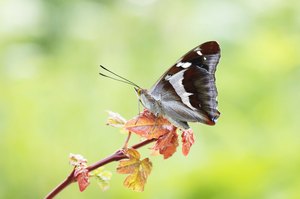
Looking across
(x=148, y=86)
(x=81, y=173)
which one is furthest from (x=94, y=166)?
(x=148, y=86)

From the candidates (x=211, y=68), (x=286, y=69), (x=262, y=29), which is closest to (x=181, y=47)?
(x=262, y=29)

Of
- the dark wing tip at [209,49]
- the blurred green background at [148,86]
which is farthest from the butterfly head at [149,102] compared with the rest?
the blurred green background at [148,86]

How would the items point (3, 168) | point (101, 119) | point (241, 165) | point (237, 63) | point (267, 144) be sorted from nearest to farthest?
point (241, 165), point (267, 144), point (3, 168), point (101, 119), point (237, 63)

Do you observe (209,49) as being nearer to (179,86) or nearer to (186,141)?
(179,86)

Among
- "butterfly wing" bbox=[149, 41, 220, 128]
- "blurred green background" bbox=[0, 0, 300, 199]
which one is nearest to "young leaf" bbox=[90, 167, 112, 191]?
"butterfly wing" bbox=[149, 41, 220, 128]

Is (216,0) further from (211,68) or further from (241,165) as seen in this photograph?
(211,68)

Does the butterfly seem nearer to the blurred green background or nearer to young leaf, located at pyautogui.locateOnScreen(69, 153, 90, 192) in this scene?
young leaf, located at pyautogui.locateOnScreen(69, 153, 90, 192)
